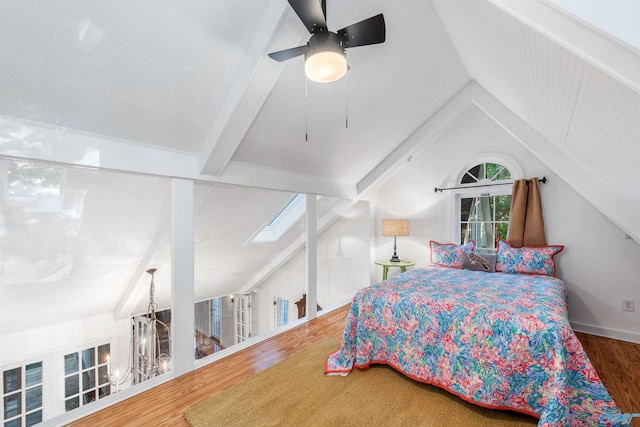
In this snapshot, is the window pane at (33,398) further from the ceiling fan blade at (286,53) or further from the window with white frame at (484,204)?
the window with white frame at (484,204)

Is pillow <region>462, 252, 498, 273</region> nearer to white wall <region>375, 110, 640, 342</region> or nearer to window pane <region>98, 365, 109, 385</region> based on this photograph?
white wall <region>375, 110, 640, 342</region>

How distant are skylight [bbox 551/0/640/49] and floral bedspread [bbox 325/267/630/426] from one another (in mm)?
1511

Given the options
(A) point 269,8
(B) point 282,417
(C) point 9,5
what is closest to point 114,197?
(C) point 9,5

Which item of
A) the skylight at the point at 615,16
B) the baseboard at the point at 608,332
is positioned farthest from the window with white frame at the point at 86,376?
the baseboard at the point at 608,332

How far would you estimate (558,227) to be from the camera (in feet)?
10.9

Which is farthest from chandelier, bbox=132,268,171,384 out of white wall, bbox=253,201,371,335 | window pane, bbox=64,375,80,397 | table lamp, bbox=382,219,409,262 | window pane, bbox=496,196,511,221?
window pane, bbox=496,196,511,221

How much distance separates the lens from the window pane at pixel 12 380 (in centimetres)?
169

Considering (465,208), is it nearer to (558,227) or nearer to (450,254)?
(450,254)

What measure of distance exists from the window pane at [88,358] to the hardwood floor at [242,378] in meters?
0.34

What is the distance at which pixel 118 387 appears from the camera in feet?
7.06

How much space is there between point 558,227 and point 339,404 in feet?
10.6

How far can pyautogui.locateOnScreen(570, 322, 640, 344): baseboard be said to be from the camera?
2900mm

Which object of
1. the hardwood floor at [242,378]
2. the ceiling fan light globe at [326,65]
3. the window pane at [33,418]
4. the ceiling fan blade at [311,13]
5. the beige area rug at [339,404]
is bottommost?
the hardwood floor at [242,378]

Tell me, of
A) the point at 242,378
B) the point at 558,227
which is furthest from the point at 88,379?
the point at 558,227
